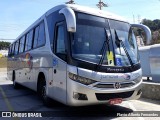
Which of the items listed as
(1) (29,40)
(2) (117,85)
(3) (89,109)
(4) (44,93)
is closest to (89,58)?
(2) (117,85)

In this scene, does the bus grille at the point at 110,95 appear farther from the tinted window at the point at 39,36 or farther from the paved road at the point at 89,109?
the tinted window at the point at 39,36

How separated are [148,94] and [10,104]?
5415mm

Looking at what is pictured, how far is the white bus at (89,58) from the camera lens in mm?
7223

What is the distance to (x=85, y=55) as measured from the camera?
746cm

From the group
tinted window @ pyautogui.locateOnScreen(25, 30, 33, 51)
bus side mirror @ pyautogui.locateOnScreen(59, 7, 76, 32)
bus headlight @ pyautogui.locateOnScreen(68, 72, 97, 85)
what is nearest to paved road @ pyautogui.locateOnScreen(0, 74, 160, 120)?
bus headlight @ pyautogui.locateOnScreen(68, 72, 97, 85)

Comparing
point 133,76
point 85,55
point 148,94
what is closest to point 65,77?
point 85,55

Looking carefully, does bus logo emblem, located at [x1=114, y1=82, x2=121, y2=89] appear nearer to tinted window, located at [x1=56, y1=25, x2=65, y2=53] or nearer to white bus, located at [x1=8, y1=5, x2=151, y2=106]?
white bus, located at [x1=8, y1=5, x2=151, y2=106]

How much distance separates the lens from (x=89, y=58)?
293 inches

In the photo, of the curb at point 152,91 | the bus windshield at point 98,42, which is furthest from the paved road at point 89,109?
the bus windshield at point 98,42

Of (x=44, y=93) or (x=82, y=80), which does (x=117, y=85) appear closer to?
(x=82, y=80)

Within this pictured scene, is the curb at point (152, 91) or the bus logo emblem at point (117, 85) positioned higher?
the bus logo emblem at point (117, 85)

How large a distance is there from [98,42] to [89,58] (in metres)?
0.63

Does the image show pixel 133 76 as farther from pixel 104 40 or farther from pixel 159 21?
pixel 159 21

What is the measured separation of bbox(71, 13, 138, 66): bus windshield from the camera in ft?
24.7
